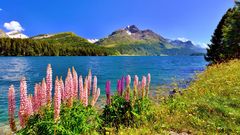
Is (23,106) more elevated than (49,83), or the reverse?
(49,83)

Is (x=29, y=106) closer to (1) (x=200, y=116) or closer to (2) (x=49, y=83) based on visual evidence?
(2) (x=49, y=83)

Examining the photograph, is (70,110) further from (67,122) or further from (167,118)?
(167,118)

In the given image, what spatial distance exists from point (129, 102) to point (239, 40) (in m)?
45.2

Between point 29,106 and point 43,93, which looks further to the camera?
point 43,93

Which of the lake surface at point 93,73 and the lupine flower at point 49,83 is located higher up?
the lupine flower at point 49,83

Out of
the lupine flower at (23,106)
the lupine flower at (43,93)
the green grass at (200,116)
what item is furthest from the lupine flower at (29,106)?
the green grass at (200,116)

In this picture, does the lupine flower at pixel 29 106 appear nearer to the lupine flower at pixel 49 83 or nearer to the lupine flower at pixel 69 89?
the lupine flower at pixel 49 83

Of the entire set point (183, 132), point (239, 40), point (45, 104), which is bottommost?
point (183, 132)

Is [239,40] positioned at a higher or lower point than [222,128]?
higher

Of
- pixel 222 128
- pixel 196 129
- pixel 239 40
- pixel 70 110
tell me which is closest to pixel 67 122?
pixel 70 110

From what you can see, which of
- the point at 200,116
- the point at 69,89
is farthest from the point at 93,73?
the point at 69,89

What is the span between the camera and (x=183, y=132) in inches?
492

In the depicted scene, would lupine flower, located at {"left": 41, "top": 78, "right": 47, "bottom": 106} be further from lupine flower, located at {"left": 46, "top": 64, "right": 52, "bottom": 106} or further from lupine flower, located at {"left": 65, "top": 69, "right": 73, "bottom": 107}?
lupine flower, located at {"left": 65, "top": 69, "right": 73, "bottom": 107}

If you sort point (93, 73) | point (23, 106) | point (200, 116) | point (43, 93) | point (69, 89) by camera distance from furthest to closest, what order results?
1. point (93, 73)
2. point (200, 116)
3. point (69, 89)
4. point (43, 93)
5. point (23, 106)
